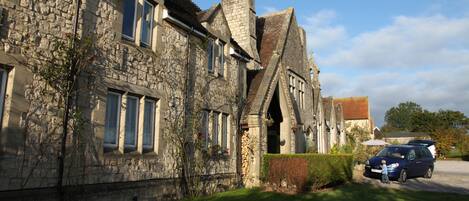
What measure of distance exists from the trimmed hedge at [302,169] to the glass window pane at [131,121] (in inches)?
231

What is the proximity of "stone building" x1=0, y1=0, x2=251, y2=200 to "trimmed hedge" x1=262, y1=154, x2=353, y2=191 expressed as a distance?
5.54 ft

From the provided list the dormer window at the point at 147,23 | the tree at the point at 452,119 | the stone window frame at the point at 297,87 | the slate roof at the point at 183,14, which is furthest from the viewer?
the tree at the point at 452,119

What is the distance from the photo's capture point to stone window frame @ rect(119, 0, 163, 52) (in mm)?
10625

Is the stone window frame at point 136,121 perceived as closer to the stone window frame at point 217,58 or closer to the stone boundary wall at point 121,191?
the stone boundary wall at point 121,191

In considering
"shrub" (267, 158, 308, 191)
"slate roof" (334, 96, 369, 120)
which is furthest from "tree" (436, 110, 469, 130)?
"shrub" (267, 158, 308, 191)

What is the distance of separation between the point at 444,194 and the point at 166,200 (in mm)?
9988

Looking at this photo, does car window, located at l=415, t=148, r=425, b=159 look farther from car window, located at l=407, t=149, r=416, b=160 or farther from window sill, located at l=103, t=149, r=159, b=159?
window sill, located at l=103, t=149, r=159, b=159

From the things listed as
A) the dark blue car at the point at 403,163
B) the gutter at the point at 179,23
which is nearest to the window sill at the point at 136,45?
the gutter at the point at 179,23

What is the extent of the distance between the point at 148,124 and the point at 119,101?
4.37 feet

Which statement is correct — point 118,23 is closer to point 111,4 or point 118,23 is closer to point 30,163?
point 111,4

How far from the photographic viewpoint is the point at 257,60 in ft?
69.3

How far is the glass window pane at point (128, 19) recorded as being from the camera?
34.1 ft

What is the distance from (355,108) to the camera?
64.0 m

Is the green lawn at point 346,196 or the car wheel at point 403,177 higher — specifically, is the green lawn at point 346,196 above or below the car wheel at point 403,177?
below
